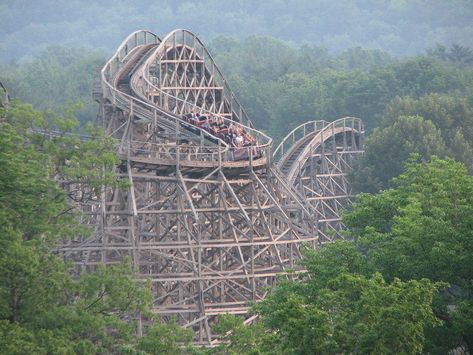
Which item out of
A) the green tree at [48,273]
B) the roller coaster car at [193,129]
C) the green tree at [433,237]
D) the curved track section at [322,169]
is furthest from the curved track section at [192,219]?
the curved track section at [322,169]

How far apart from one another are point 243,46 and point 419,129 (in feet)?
330

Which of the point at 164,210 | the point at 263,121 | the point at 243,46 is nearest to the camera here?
the point at 164,210

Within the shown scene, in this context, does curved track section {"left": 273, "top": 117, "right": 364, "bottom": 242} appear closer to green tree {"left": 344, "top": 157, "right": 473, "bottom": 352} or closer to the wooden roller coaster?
the wooden roller coaster

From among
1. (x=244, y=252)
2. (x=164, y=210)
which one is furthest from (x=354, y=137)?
(x=164, y=210)

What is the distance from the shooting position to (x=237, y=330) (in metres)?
33.8

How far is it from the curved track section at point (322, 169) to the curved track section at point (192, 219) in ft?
33.7

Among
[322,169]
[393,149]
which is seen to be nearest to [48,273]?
[322,169]

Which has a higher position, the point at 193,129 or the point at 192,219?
the point at 193,129

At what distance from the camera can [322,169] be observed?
68.4m

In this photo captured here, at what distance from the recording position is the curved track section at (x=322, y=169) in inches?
2576

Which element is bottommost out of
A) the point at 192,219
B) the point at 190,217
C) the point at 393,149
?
the point at 192,219

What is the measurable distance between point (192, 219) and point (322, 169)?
64.3 ft

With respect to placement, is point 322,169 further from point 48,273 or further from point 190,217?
point 48,273

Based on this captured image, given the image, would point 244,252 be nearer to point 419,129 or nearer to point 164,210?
point 164,210
